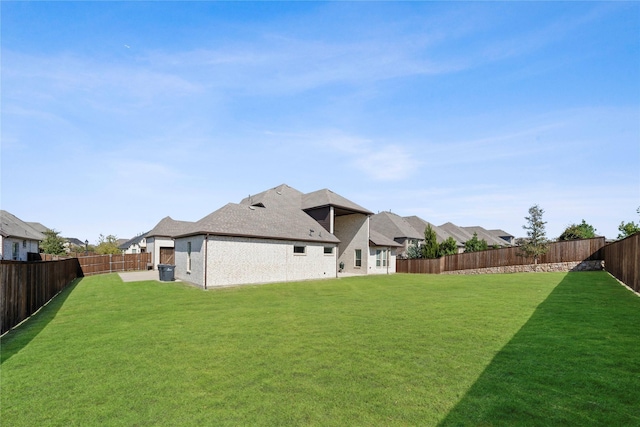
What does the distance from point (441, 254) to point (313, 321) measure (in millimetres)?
29556

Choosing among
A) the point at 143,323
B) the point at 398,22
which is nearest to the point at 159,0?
the point at 398,22

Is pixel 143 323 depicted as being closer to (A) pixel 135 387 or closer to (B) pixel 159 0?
(A) pixel 135 387

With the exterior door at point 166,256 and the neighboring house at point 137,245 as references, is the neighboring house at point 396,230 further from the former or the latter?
the neighboring house at point 137,245

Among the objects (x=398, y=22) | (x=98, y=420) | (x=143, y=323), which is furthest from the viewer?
(x=398, y=22)

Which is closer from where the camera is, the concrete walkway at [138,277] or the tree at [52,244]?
the concrete walkway at [138,277]

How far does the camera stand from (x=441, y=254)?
34844mm

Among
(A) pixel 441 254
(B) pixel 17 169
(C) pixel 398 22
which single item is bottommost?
(A) pixel 441 254

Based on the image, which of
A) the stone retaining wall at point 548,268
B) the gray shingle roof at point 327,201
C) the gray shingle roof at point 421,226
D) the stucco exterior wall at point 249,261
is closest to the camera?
the stucco exterior wall at point 249,261

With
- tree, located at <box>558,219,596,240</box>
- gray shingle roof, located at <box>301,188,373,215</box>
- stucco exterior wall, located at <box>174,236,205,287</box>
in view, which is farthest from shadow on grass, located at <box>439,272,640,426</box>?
tree, located at <box>558,219,596,240</box>

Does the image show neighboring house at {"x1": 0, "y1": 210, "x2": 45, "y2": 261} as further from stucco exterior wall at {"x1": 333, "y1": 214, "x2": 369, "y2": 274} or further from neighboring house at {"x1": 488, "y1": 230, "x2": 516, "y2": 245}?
neighboring house at {"x1": 488, "y1": 230, "x2": 516, "y2": 245}

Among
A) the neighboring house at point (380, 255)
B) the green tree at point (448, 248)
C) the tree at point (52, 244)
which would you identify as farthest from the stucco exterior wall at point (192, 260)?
the tree at point (52, 244)

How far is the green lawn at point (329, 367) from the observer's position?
3844 millimetres

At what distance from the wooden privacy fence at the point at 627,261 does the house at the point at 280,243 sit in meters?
15.9

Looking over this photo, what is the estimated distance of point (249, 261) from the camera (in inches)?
750
